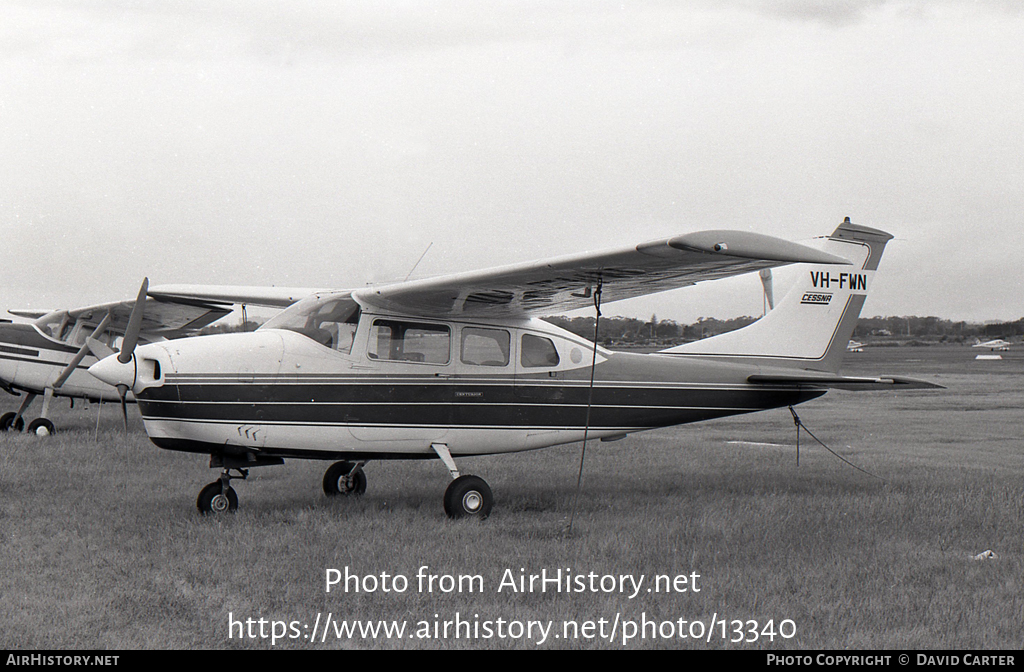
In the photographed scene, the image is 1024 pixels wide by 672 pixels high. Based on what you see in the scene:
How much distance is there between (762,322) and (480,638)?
666cm

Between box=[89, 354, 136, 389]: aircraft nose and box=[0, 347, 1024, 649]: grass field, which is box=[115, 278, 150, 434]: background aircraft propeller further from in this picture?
box=[0, 347, 1024, 649]: grass field

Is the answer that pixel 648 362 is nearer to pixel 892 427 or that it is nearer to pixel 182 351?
pixel 182 351

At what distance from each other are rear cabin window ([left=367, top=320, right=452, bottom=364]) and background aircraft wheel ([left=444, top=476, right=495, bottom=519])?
1230 mm

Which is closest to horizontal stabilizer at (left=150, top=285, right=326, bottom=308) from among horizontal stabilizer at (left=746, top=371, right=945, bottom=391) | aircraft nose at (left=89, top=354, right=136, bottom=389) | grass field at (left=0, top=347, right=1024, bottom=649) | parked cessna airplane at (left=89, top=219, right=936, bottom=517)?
grass field at (left=0, top=347, right=1024, bottom=649)

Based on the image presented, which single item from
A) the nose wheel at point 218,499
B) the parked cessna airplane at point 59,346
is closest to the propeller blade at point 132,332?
the nose wheel at point 218,499

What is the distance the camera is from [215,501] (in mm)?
7477

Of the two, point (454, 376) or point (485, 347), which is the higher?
point (485, 347)

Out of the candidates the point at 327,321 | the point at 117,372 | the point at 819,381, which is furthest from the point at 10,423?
the point at 819,381

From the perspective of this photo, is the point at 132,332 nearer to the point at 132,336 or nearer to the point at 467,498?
the point at 132,336

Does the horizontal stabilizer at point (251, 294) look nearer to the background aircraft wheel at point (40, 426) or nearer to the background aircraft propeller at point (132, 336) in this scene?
the background aircraft propeller at point (132, 336)

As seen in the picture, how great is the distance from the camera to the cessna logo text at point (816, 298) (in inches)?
389

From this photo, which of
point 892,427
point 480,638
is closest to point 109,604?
point 480,638

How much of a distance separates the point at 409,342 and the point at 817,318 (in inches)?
207

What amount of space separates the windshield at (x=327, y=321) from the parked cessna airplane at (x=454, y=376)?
0.01 metres
